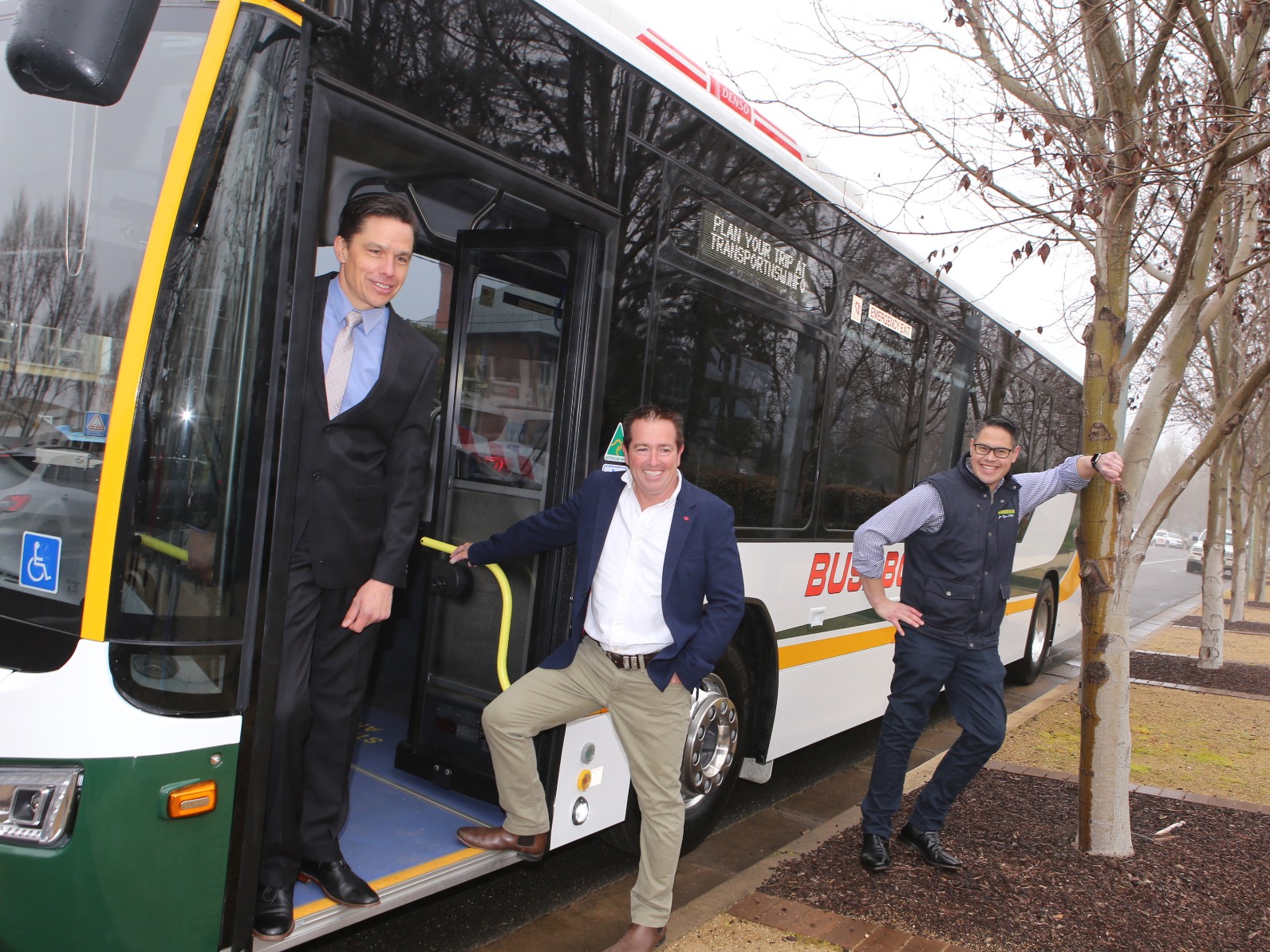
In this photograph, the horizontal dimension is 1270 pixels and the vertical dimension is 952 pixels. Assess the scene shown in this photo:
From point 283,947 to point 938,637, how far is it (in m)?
2.90

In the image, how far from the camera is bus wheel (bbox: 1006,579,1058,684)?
10070 mm

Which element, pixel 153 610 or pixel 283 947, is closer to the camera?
pixel 153 610

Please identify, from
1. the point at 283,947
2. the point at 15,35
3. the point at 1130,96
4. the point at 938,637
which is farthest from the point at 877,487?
the point at 15,35

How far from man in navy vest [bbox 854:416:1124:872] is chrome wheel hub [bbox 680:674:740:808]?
66 centimetres

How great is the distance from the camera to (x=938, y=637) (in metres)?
4.57

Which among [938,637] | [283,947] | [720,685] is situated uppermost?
[938,637]

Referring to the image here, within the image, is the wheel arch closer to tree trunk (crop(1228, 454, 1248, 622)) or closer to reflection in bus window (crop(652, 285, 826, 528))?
reflection in bus window (crop(652, 285, 826, 528))

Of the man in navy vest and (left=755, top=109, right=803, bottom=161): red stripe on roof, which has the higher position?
(left=755, top=109, right=803, bottom=161): red stripe on roof

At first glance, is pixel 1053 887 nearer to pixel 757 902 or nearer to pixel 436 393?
pixel 757 902

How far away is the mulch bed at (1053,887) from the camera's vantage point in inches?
157

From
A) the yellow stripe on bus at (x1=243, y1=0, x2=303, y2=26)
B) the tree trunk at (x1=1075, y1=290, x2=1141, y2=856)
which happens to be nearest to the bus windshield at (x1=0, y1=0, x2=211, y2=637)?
the yellow stripe on bus at (x1=243, y1=0, x2=303, y2=26)

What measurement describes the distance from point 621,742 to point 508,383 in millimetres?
1436

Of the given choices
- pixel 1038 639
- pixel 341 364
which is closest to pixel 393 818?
pixel 341 364

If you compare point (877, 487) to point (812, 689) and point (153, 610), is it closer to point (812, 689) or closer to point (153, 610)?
point (812, 689)
